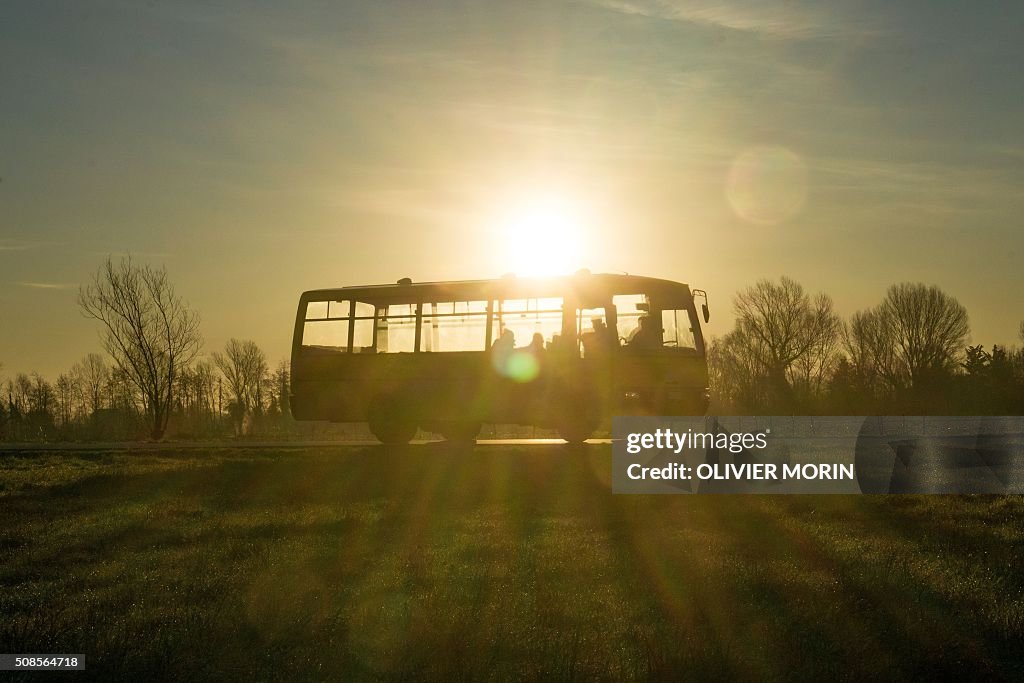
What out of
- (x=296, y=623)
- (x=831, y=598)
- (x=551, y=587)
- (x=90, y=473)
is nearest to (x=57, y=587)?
(x=296, y=623)

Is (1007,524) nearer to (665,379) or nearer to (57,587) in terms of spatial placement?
(665,379)

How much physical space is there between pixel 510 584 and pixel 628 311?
13.6 metres

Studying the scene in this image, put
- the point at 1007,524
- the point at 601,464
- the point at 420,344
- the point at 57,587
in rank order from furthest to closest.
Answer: the point at 420,344
the point at 601,464
the point at 1007,524
the point at 57,587

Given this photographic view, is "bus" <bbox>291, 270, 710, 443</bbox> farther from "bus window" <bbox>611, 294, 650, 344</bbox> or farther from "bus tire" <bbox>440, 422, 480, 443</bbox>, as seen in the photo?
"bus tire" <bbox>440, 422, 480, 443</bbox>

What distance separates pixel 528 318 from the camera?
901 inches

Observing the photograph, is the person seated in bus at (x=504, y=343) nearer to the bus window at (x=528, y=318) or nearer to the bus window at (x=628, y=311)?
the bus window at (x=528, y=318)

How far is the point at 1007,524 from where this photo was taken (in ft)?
45.3

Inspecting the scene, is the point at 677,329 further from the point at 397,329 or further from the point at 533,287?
the point at 397,329

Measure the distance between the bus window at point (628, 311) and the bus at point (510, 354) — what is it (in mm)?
29

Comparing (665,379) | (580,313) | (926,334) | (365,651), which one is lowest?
(365,651)

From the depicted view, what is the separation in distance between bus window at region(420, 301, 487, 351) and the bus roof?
242mm

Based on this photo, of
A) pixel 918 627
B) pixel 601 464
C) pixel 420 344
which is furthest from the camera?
pixel 420 344

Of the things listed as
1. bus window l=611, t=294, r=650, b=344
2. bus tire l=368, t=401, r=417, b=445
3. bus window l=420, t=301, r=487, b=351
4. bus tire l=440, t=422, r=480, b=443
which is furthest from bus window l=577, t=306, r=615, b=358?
bus tire l=368, t=401, r=417, b=445

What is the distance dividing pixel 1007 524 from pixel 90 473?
630 inches
